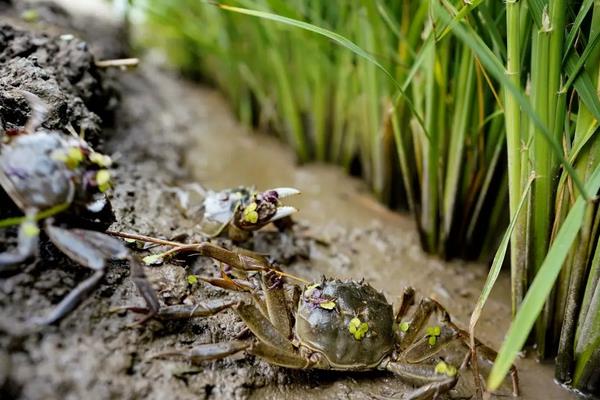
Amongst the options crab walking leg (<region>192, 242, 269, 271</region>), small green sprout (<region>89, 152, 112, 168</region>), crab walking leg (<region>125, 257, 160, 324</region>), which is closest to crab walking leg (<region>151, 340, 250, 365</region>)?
crab walking leg (<region>125, 257, 160, 324</region>)

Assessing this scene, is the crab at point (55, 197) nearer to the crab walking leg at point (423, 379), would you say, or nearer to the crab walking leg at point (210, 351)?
the crab walking leg at point (210, 351)

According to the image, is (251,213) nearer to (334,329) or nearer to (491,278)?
(334,329)

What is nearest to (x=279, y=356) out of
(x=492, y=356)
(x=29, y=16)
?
(x=492, y=356)

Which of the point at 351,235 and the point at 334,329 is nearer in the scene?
the point at 334,329

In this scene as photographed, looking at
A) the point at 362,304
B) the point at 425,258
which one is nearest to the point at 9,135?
the point at 362,304

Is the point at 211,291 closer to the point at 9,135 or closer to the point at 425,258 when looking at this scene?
the point at 9,135

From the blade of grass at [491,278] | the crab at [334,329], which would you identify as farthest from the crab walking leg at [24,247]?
the blade of grass at [491,278]
